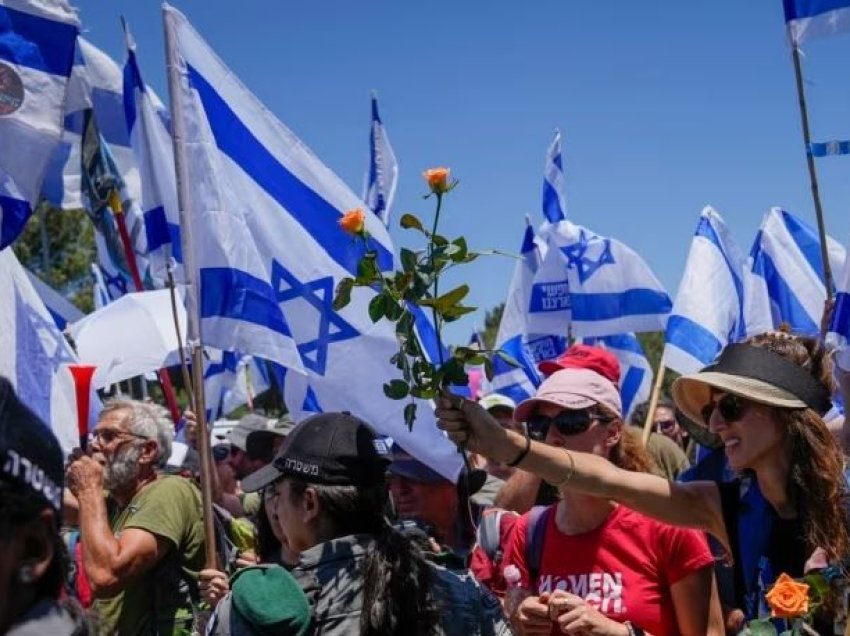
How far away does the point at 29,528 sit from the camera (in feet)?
4.94

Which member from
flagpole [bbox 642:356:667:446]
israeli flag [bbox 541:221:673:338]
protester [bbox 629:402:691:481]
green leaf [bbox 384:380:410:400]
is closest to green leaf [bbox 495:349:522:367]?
green leaf [bbox 384:380:410:400]

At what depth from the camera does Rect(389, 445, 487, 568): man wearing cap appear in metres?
4.43

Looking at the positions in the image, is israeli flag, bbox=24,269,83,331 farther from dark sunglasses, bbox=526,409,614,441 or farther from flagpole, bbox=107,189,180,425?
dark sunglasses, bbox=526,409,614,441

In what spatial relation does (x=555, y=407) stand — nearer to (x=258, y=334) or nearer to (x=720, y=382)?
(x=720, y=382)

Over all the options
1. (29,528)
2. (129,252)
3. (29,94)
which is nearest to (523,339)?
(129,252)

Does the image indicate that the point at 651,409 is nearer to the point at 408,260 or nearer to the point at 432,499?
the point at 432,499

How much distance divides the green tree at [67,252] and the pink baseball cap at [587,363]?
2687 centimetres

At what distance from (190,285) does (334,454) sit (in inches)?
68.7

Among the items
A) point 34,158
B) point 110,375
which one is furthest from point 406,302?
point 110,375

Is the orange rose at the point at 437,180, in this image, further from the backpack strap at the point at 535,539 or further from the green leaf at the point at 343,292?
the backpack strap at the point at 535,539

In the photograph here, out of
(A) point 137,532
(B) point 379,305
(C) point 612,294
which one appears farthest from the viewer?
(C) point 612,294

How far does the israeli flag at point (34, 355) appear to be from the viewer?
445cm

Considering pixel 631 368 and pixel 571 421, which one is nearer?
pixel 571 421

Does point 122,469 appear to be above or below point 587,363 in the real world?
below
